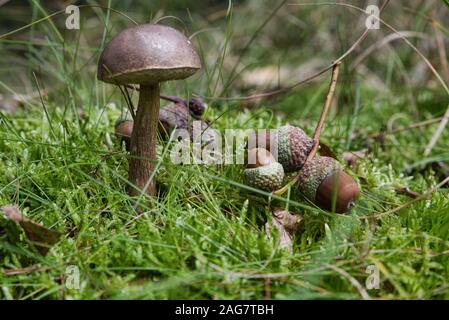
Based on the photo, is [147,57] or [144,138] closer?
[147,57]

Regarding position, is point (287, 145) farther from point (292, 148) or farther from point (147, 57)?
point (147, 57)

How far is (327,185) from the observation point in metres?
1.42

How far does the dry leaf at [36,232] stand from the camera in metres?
1.25

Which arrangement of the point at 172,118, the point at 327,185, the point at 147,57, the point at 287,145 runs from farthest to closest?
the point at 172,118 → the point at 287,145 → the point at 327,185 → the point at 147,57

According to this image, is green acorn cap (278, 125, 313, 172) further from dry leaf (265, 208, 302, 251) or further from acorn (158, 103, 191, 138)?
acorn (158, 103, 191, 138)

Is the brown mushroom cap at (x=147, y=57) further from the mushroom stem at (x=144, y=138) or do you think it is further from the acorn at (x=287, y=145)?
the acorn at (x=287, y=145)

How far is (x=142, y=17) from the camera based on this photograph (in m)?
4.62

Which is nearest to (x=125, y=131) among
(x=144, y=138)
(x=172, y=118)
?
(x=172, y=118)

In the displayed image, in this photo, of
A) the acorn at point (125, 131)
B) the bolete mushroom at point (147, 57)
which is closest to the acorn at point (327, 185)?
the bolete mushroom at point (147, 57)

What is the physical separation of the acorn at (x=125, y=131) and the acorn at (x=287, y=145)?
0.51m

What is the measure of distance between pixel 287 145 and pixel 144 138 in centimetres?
Answer: 45

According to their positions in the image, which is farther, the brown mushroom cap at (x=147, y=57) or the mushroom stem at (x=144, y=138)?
the mushroom stem at (x=144, y=138)

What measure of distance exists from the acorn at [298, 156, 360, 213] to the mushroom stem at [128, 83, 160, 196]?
0.48 m
